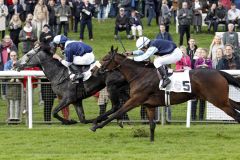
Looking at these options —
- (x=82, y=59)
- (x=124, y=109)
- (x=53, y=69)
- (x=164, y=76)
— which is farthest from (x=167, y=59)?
(x=53, y=69)

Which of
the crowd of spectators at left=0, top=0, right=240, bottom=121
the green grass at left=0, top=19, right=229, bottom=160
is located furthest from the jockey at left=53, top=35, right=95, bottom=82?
the crowd of spectators at left=0, top=0, right=240, bottom=121

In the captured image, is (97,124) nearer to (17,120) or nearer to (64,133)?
(64,133)

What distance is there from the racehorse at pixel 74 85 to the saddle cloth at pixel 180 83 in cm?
146

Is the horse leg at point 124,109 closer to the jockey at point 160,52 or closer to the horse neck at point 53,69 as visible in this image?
the jockey at point 160,52

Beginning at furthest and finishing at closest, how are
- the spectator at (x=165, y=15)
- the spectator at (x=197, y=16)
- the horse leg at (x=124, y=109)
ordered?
the spectator at (x=197, y=16)
the spectator at (x=165, y=15)
the horse leg at (x=124, y=109)

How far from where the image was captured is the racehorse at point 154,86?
52.7 ft

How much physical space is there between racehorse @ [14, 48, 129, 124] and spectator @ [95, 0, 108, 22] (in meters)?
15.6

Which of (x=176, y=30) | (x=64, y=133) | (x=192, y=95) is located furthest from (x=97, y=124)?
(x=176, y=30)

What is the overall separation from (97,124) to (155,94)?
4.17 ft

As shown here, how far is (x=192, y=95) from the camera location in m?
16.2

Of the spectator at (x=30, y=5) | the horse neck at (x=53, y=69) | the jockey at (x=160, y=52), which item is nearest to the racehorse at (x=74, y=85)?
the horse neck at (x=53, y=69)

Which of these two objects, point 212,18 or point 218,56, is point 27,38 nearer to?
point 218,56

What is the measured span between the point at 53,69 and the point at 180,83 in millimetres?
2874

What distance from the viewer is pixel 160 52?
16312 mm
